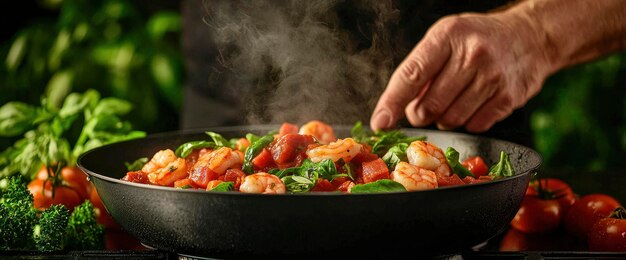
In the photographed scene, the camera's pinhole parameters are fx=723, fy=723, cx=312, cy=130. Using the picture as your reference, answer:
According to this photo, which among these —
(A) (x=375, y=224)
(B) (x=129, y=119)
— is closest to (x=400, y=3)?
(A) (x=375, y=224)

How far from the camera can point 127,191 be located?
166 centimetres

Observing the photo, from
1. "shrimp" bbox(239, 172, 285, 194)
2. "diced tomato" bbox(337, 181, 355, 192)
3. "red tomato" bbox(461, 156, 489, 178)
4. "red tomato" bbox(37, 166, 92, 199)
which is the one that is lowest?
"red tomato" bbox(37, 166, 92, 199)

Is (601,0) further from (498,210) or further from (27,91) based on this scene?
(27,91)

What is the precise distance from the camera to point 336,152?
1899 millimetres

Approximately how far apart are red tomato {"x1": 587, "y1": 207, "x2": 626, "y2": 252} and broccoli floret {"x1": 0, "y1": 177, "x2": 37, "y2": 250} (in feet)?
5.17

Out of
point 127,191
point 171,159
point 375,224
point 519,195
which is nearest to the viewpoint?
point 375,224

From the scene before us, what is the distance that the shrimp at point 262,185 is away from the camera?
1731mm

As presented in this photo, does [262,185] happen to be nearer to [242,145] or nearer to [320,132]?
[242,145]

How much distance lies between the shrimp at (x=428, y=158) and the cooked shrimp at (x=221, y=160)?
47 cm

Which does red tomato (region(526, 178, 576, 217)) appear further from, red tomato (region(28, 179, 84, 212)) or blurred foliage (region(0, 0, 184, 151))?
blurred foliage (region(0, 0, 184, 151))

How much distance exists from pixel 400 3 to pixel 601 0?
83cm

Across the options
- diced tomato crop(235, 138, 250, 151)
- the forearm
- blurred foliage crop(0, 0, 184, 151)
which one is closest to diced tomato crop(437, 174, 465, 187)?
diced tomato crop(235, 138, 250, 151)

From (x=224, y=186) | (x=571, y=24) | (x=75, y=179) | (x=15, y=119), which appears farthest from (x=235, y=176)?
(x=571, y=24)

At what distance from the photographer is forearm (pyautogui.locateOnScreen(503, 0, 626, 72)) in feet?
→ 9.07
